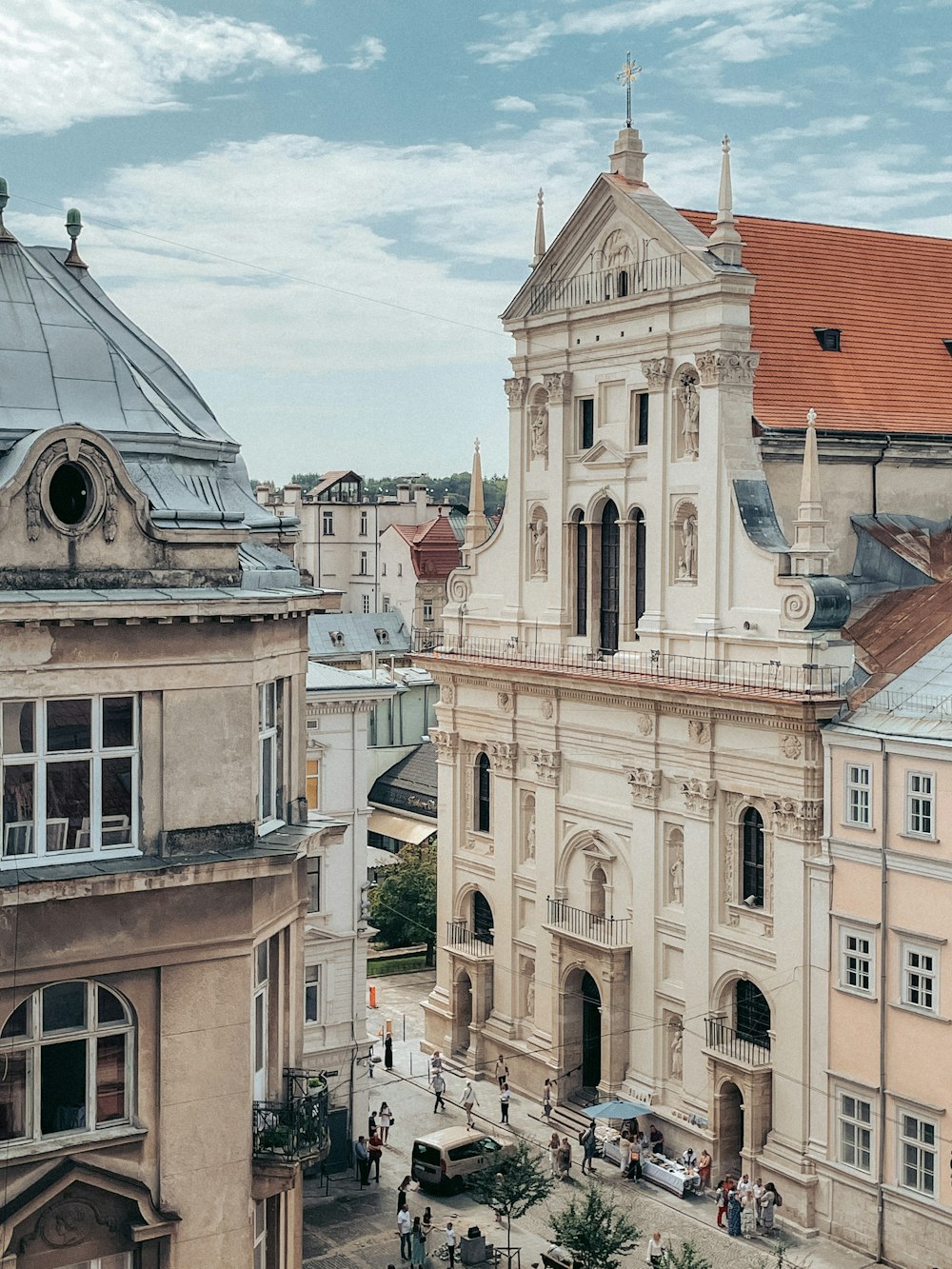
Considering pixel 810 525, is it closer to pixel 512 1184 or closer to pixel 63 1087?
pixel 512 1184

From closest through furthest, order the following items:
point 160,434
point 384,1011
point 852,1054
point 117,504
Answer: point 117,504 → point 160,434 → point 852,1054 → point 384,1011

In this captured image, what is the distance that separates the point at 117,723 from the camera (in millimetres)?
21906

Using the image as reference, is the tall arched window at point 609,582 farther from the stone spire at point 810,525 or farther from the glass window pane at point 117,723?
the glass window pane at point 117,723

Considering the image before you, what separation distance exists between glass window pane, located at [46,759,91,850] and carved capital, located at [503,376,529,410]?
120 ft

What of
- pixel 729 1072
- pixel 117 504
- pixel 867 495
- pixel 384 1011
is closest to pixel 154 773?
pixel 117 504

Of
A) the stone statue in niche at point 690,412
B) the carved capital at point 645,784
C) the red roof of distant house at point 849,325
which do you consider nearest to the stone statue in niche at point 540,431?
the stone statue in niche at point 690,412

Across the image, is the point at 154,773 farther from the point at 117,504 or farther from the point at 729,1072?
the point at 729,1072

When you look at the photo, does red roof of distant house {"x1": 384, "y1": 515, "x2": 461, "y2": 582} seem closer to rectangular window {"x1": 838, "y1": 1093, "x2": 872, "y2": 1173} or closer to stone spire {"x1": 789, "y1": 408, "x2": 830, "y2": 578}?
stone spire {"x1": 789, "y1": 408, "x2": 830, "y2": 578}

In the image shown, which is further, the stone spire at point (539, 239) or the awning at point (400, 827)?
the awning at point (400, 827)

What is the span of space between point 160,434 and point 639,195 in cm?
3173

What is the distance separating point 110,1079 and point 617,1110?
96.5ft

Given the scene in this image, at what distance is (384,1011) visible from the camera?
63969 mm

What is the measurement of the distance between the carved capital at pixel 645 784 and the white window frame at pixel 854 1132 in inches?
422

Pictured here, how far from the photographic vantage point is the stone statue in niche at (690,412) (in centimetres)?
4944
